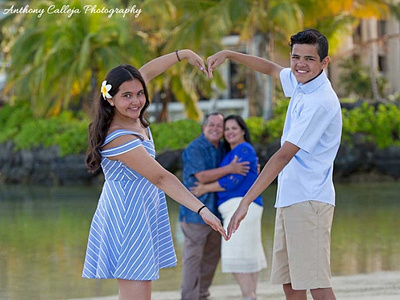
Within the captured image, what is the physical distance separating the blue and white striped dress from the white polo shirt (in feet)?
2.55

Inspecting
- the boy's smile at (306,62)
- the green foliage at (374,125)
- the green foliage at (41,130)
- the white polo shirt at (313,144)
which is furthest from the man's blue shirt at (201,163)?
the green foliage at (41,130)

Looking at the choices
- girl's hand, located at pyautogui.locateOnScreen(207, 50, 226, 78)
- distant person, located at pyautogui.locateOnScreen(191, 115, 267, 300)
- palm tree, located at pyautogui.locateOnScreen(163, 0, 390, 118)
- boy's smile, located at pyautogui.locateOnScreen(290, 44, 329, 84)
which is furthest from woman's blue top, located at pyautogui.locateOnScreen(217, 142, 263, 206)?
palm tree, located at pyautogui.locateOnScreen(163, 0, 390, 118)

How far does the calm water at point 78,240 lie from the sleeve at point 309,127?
385cm

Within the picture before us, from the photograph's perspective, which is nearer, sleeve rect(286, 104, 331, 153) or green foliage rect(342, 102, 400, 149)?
sleeve rect(286, 104, 331, 153)

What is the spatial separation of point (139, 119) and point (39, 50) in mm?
25328

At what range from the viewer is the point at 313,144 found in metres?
4.64

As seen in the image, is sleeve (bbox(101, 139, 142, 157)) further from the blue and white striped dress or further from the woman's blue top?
the woman's blue top

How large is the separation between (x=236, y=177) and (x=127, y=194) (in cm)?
294

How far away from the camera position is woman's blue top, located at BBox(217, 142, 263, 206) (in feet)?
24.0

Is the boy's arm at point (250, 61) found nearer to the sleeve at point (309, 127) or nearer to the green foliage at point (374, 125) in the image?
the sleeve at point (309, 127)

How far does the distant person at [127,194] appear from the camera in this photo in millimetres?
4363

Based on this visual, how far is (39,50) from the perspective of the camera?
95.9 feet

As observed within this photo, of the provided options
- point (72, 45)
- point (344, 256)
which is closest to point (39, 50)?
point (72, 45)

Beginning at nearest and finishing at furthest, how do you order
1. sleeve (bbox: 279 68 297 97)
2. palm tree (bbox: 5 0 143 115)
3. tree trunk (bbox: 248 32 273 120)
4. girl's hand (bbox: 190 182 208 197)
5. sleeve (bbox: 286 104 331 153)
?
sleeve (bbox: 286 104 331 153), sleeve (bbox: 279 68 297 97), girl's hand (bbox: 190 182 208 197), palm tree (bbox: 5 0 143 115), tree trunk (bbox: 248 32 273 120)
